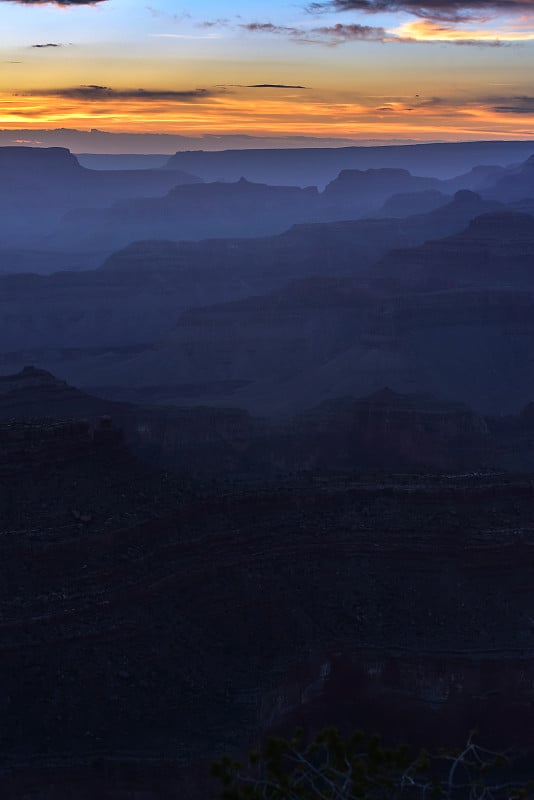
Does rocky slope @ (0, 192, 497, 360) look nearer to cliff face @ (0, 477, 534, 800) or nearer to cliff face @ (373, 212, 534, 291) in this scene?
cliff face @ (373, 212, 534, 291)

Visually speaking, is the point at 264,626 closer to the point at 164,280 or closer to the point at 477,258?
the point at 477,258

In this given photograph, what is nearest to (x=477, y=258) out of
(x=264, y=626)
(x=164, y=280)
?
(x=164, y=280)

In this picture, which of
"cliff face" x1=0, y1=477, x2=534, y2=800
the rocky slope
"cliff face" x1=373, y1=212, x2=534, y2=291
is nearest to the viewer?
"cliff face" x1=0, y1=477, x2=534, y2=800

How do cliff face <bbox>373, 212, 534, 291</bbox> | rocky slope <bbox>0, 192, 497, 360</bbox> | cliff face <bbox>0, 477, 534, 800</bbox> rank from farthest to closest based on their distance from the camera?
rocky slope <bbox>0, 192, 497, 360</bbox>, cliff face <bbox>373, 212, 534, 291</bbox>, cliff face <bbox>0, 477, 534, 800</bbox>

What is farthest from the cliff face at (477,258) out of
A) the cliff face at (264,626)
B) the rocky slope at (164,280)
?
the cliff face at (264,626)

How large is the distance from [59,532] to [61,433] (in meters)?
4.63

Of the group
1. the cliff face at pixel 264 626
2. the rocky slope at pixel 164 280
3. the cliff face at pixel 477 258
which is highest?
the cliff face at pixel 264 626

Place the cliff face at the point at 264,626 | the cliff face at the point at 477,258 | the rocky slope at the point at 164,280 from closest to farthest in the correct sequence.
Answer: the cliff face at the point at 264,626, the cliff face at the point at 477,258, the rocky slope at the point at 164,280

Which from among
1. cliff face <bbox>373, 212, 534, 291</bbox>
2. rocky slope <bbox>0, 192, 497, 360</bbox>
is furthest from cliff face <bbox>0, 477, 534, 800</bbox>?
cliff face <bbox>373, 212, 534, 291</bbox>

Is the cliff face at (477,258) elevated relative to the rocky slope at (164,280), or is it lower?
elevated

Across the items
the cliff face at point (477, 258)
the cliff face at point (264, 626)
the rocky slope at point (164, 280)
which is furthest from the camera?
the rocky slope at point (164, 280)

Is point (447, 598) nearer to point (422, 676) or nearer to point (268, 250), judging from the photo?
point (422, 676)

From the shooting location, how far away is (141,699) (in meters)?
35.2

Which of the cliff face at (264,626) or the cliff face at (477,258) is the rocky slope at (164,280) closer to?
the cliff face at (477,258)
